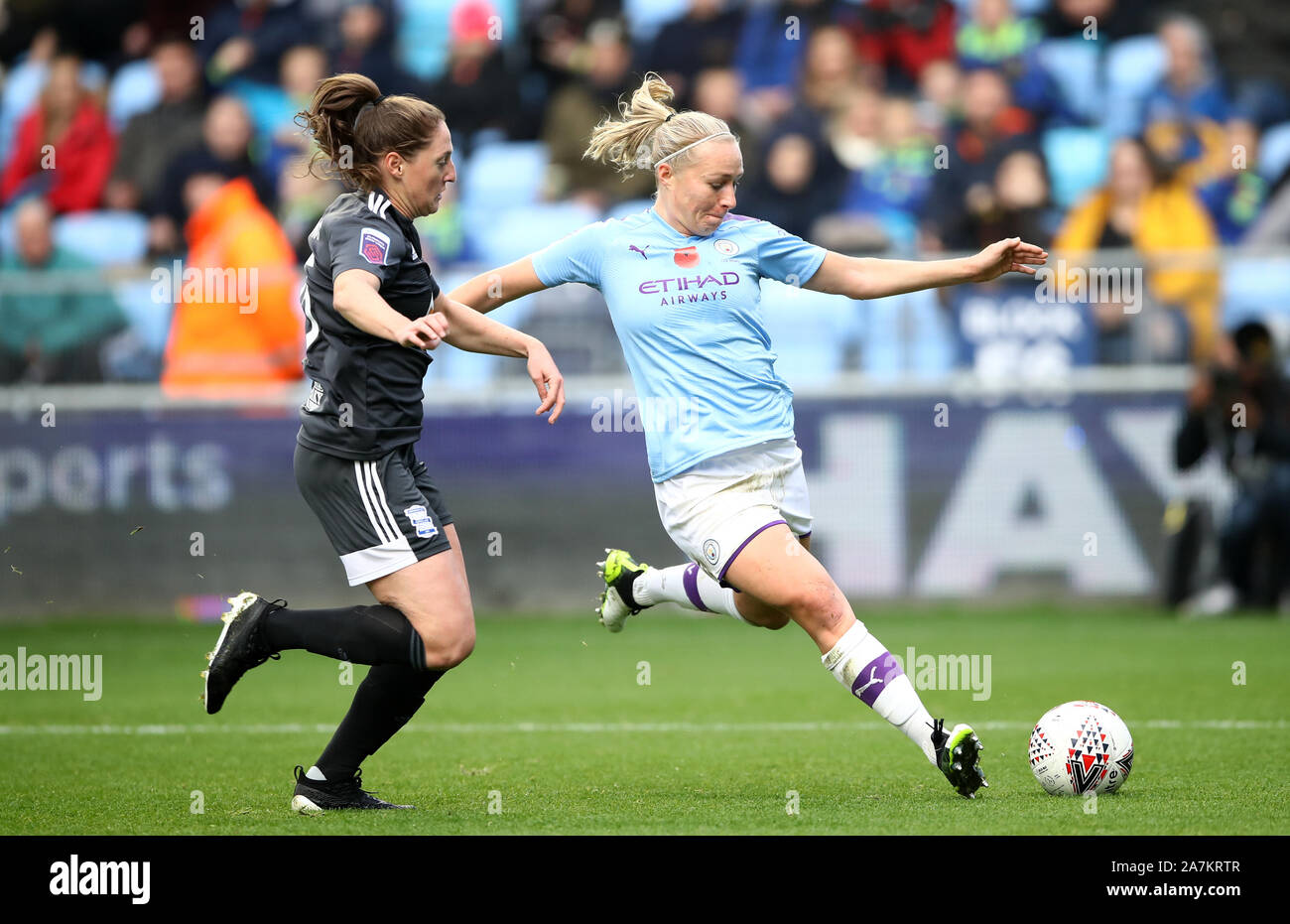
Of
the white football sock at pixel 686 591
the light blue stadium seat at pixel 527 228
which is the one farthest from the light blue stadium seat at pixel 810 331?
the white football sock at pixel 686 591

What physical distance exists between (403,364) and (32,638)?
22.7ft

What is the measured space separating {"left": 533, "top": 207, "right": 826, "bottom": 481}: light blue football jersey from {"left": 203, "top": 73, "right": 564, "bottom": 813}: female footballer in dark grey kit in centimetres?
56

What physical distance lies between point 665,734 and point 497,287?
238cm

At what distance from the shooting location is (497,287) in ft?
20.1

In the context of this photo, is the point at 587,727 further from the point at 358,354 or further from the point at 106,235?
the point at 106,235

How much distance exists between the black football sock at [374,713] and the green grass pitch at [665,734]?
250 mm

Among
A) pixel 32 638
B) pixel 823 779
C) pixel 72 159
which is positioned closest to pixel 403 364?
pixel 823 779

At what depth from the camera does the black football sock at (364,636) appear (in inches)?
212

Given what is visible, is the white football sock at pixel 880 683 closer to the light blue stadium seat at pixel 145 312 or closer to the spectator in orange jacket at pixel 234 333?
the spectator in orange jacket at pixel 234 333

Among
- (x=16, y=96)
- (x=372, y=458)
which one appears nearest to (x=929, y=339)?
(x=372, y=458)

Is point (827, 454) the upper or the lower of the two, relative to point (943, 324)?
lower

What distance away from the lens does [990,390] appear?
12227mm

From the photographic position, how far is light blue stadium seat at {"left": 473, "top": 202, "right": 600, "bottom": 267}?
553 inches

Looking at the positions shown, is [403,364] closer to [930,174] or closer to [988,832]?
[988,832]
